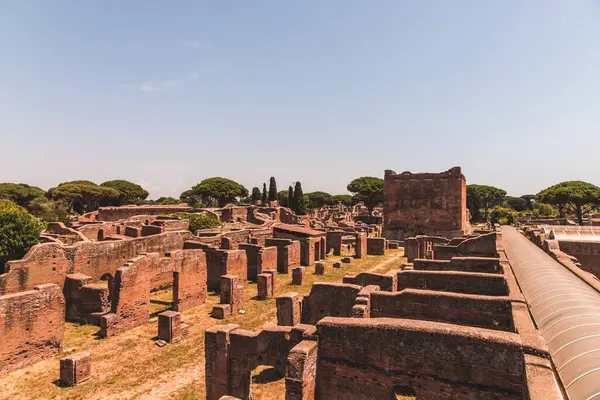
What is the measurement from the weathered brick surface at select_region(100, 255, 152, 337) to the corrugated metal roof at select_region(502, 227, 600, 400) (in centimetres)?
1433

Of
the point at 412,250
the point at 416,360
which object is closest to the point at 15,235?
the point at 416,360

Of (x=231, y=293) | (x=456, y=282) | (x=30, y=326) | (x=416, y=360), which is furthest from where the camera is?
(x=231, y=293)

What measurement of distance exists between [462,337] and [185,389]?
26.4 ft

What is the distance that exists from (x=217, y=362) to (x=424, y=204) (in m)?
37.4

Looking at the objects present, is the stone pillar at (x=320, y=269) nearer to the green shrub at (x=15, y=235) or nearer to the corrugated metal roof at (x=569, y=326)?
the corrugated metal roof at (x=569, y=326)

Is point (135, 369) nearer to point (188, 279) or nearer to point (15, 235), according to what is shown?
point (188, 279)

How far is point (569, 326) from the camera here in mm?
5934

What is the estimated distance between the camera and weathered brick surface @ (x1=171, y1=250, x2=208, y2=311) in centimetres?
1756

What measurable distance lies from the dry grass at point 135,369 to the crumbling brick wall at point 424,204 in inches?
A: 1193

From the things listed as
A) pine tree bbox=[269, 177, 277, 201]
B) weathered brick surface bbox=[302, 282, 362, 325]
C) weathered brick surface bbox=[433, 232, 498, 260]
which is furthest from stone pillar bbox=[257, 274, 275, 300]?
pine tree bbox=[269, 177, 277, 201]

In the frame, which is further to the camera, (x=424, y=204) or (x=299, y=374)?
(x=424, y=204)

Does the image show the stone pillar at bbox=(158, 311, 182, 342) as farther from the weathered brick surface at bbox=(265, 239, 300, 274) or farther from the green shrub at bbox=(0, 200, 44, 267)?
the weathered brick surface at bbox=(265, 239, 300, 274)

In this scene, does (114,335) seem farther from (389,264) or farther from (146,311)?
(389,264)

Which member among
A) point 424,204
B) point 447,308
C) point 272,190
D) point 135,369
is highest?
point 272,190
